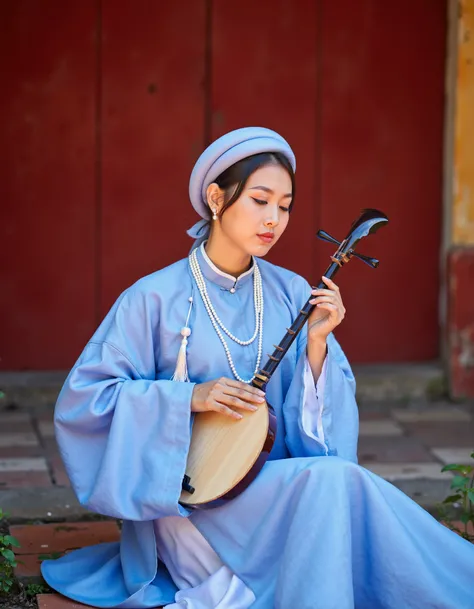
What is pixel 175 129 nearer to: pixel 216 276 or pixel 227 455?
pixel 216 276

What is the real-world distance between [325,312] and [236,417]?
399 millimetres

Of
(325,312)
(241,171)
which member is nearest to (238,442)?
(325,312)

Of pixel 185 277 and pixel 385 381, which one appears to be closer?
pixel 185 277

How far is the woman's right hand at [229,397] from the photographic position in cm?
316

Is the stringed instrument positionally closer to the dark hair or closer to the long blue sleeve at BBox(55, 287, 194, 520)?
the long blue sleeve at BBox(55, 287, 194, 520)

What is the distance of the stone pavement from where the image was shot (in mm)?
3980

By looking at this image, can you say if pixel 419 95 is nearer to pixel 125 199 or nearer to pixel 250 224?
pixel 125 199

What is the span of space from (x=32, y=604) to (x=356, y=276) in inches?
126

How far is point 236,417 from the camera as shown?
319 centimetres

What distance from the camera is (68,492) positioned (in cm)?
442

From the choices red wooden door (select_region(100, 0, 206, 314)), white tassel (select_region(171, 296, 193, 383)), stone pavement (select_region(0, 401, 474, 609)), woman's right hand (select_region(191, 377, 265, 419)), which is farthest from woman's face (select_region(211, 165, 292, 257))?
red wooden door (select_region(100, 0, 206, 314))

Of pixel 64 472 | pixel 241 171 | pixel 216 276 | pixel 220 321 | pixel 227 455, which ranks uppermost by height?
pixel 241 171

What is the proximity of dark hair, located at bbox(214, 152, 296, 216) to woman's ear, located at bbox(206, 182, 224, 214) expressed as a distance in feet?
0.05

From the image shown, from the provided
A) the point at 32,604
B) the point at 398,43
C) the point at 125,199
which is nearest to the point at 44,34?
the point at 125,199
